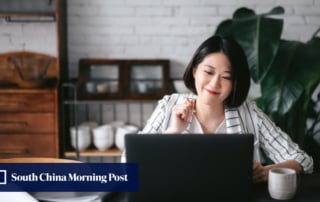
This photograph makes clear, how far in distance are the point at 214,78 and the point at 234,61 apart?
3.7 inches

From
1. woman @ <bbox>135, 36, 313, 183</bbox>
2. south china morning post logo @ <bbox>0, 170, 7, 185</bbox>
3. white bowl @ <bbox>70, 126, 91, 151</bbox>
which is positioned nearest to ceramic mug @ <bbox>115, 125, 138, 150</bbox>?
white bowl @ <bbox>70, 126, 91, 151</bbox>

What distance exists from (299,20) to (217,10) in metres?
0.55

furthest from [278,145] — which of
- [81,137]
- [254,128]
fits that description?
[81,137]

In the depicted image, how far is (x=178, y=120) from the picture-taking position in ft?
5.69

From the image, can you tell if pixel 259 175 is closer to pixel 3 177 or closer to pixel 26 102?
pixel 3 177

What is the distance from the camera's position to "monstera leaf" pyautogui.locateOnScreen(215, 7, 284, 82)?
2699 mm

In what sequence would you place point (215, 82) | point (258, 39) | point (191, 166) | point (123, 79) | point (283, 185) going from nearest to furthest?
point (191, 166) → point (283, 185) → point (215, 82) → point (258, 39) → point (123, 79)

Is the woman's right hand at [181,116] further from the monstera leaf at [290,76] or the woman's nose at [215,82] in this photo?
the monstera leaf at [290,76]

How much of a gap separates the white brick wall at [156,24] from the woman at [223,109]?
1460mm

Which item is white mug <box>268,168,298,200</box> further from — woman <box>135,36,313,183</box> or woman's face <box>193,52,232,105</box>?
woman's face <box>193,52,232,105</box>

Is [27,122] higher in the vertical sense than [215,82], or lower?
lower

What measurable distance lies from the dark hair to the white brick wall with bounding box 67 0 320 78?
160 centimetres

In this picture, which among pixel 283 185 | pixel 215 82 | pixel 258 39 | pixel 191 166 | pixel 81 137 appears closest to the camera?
pixel 191 166

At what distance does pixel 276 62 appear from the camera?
2.81 m
